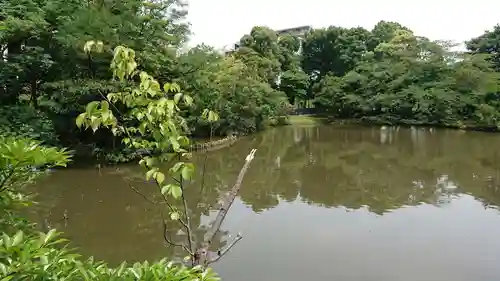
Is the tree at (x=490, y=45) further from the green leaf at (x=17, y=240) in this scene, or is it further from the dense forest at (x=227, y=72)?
the green leaf at (x=17, y=240)

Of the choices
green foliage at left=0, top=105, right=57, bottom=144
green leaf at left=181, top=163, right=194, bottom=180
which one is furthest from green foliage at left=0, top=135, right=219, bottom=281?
green foliage at left=0, top=105, right=57, bottom=144

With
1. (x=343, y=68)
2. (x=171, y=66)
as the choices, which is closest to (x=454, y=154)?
(x=171, y=66)

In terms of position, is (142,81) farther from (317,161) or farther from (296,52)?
(296,52)

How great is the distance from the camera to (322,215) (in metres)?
7.52

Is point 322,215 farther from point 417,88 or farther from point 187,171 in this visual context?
point 417,88

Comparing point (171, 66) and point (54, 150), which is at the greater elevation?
point (171, 66)

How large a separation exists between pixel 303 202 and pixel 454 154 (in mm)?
7803

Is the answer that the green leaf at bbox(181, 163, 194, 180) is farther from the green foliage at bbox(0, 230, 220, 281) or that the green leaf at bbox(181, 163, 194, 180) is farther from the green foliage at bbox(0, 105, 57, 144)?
the green foliage at bbox(0, 105, 57, 144)

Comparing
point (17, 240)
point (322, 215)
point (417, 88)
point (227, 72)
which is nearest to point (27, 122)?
point (322, 215)

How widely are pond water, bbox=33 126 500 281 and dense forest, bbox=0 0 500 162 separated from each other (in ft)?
6.82

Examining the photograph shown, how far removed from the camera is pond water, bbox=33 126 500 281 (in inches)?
211

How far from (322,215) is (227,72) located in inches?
465

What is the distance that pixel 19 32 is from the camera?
10445 millimetres

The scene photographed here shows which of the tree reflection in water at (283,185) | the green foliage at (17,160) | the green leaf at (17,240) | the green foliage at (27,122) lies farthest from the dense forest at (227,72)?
the tree reflection in water at (283,185)
